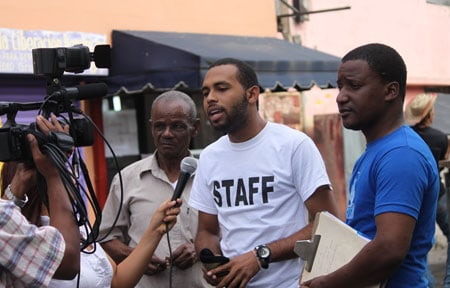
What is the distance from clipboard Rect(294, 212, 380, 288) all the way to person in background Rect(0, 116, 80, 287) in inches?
36.3

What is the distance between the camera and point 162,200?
15.1ft

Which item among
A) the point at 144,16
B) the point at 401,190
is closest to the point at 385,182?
the point at 401,190

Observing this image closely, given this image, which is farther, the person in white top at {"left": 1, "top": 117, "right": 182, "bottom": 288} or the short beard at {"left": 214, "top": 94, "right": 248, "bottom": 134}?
the short beard at {"left": 214, "top": 94, "right": 248, "bottom": 134}

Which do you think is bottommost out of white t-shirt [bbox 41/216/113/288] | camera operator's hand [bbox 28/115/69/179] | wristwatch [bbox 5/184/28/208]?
white t-shirt [bbox 41/216/113/288]

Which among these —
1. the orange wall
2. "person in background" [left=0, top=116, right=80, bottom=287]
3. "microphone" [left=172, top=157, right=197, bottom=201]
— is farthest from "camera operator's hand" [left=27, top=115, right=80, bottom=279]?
the orange wall

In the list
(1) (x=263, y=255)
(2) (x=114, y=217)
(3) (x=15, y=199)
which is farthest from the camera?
(2) (x=114, y=217)

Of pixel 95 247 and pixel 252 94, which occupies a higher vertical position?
pixel 252 94

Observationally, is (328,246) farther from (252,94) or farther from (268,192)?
(252,94)

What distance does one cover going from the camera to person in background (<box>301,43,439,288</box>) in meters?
2.95

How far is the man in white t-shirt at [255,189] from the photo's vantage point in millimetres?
3846

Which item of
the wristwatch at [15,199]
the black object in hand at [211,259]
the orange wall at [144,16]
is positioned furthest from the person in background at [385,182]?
the orange wall at [144,16]

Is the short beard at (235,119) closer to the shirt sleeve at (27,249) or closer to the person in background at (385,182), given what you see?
the person in background at (385,182)

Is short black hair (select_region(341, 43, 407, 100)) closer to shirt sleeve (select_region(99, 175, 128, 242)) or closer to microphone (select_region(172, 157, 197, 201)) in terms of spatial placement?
microphone (select_region(172, 157, 197, 201))

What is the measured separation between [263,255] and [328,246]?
64 centimetres
